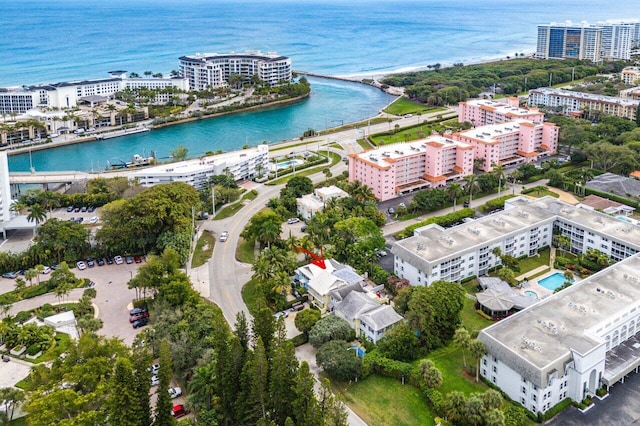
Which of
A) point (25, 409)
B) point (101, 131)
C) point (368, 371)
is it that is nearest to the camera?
point (25, 409)

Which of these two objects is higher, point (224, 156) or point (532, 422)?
point (224, 156)

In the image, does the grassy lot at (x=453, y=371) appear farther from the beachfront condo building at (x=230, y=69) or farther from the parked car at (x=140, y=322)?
the beachfront condo building at (x=230, y=69)

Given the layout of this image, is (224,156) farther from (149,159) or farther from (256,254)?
(256,254)

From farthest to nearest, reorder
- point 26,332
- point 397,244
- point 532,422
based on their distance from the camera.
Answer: point 397,244 < point 26,332 < point 532,422

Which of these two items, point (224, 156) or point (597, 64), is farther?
point (597, 64)

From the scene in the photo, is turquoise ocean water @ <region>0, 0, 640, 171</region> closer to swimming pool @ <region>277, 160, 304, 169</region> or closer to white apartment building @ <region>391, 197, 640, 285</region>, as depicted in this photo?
swimming pool @ <region>277, 160, 304, 169</region>

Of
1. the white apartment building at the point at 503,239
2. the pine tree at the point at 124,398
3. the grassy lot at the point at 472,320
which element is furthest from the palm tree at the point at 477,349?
the pine tree at the point at 124,398

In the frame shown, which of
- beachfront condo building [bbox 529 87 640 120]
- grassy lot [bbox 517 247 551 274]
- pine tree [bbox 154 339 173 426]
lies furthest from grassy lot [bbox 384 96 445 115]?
pine tree [bbox 154 339 173 426]

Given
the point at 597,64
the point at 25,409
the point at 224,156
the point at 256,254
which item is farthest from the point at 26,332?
the point at 597,64

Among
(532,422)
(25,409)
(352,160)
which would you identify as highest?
(352,160)
